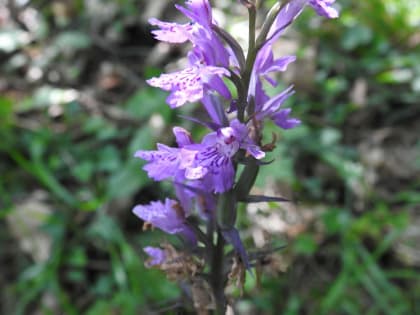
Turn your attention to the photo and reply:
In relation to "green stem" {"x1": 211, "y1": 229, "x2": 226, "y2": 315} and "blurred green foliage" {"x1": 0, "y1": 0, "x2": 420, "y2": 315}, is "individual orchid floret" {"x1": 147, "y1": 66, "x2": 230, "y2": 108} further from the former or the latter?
"blurred green foliage" {"x1": 0, "y1": 0, "x2": 420, "y2": 315}

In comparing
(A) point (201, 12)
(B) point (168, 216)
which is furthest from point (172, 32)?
(B) point (168, 216)

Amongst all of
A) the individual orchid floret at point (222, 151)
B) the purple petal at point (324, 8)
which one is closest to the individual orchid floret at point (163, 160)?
the individual orchid floret at point (222, 151)

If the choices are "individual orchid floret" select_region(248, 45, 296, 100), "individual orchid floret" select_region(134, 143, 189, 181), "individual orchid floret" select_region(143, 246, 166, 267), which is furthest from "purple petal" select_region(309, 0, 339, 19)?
"individual orchid floret" select_region(143, 246, 166, 267)

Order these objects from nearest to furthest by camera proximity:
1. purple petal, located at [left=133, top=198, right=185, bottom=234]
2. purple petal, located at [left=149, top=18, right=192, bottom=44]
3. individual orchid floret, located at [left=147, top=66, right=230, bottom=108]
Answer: individual orchid floret, located at [left=147, top=66, right=230, bottom=108] → purple petal, located at [left=149, top=18, right=192, bottom=44] → purple petal, located at [left=133, top=198, right=185, bottom=234]

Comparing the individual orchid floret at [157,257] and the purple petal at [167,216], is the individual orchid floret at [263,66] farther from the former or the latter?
the individual orchid floret at [157,257]

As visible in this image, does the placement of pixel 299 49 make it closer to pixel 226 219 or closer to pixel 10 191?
pixel 10 191

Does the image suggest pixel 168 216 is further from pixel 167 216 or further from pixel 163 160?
pixel 163 160
